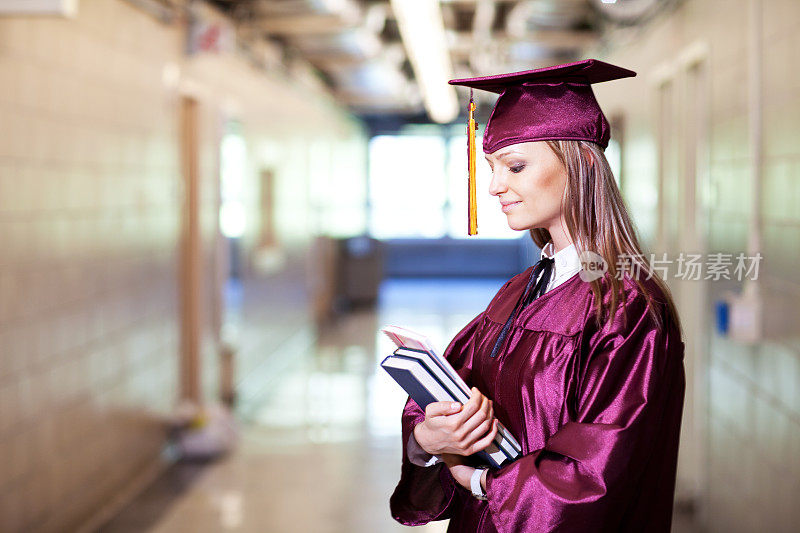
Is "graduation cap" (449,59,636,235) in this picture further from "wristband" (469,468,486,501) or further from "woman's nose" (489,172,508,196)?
"wristband" (469,468,486,501)

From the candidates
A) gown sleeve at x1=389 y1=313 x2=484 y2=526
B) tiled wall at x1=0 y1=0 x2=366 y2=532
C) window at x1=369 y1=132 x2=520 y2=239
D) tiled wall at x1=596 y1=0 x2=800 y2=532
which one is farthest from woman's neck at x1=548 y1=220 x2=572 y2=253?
window at x1=369 y1=132 x2=520 y2=239

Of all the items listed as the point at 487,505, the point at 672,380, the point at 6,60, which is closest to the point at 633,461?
the point at 672,380

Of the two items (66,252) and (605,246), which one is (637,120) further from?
(605,246)

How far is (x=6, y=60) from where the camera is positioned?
2.94m

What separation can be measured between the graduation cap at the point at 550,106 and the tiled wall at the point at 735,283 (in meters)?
1.42

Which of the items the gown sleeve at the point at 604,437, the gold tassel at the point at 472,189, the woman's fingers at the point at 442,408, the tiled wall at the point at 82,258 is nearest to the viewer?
the gown sleeve at the point at 604,437

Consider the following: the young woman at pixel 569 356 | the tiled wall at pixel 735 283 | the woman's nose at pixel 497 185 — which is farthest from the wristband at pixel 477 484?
the tiled wall at pixel 735 283

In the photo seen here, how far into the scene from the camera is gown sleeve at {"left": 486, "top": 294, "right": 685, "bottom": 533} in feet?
4.23

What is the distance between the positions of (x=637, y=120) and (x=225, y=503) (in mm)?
3056

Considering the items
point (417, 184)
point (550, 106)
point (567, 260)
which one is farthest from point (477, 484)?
point (417, 184)

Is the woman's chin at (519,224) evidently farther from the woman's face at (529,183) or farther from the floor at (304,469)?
the floor at (304,469)

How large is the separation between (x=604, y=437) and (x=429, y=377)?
28 centimetres

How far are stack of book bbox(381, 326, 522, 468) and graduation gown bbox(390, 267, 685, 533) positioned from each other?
38 mm

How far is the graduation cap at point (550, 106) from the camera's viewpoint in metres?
1.41
